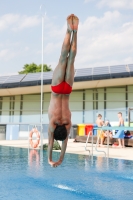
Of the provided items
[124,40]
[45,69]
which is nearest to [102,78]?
[124,40]

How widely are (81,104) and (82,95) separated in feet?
2.82

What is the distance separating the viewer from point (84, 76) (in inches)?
869

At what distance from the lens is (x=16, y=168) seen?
330 inches

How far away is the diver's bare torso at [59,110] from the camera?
4188mm

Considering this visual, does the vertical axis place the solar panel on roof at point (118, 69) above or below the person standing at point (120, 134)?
above

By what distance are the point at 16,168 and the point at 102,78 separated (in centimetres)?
1450

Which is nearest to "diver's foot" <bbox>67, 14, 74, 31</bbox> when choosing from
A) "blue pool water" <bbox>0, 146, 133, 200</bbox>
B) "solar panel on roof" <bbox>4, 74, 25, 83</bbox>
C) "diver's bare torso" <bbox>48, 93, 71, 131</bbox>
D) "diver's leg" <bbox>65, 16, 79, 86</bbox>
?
"diver's leg" <bbox>65, 16, 79, 86</bbox>

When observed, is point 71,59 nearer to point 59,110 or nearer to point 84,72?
point 59,110

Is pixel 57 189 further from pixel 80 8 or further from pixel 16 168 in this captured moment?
pixel 80 8

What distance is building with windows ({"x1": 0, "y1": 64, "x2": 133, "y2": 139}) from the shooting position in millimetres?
21844

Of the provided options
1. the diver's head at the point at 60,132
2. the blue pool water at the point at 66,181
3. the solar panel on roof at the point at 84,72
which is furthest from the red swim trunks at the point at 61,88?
the solar panel on roof at the point at 84,72

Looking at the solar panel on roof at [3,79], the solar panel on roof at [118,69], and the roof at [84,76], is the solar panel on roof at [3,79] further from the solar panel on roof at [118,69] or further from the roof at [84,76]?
the solar panel on roof at [118,69]

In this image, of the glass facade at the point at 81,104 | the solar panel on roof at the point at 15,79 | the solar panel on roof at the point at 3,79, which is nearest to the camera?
the glass facade at the point at 81,104

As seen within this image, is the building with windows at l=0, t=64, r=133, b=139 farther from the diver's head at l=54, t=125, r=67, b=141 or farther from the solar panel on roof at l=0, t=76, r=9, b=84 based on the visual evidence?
the diver's head at l=54, t=125, r=67, b=141
